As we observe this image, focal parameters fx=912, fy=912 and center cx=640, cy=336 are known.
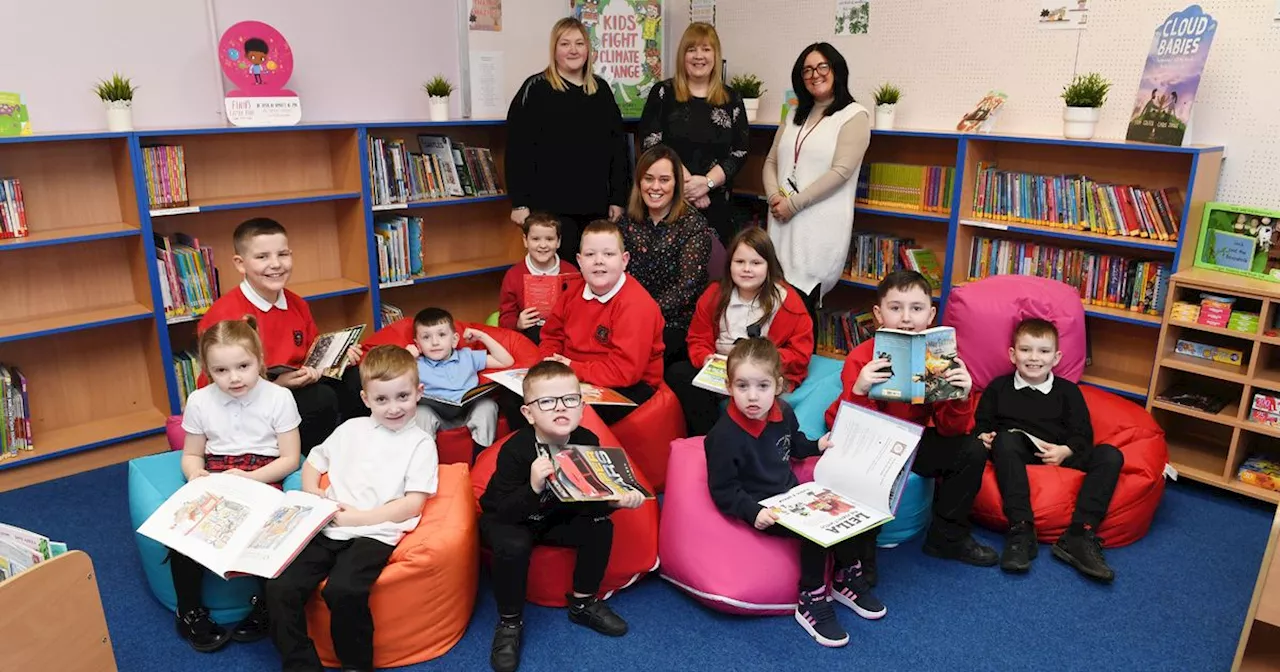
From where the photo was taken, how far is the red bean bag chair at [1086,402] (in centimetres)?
326

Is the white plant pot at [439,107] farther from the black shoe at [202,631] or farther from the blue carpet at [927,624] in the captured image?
the black shoe at [202,631]

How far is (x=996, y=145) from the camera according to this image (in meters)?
4.40

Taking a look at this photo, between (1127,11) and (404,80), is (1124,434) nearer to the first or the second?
(1127,11)

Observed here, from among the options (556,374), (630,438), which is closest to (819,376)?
(630,438)

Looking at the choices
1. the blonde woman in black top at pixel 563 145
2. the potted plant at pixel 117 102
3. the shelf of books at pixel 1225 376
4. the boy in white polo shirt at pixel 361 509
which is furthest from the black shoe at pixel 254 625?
the shelf of books at pixel 1225 376

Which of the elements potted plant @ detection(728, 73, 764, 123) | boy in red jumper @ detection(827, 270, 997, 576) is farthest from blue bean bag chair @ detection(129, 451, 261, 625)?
potted plant @ detection(728, 73, 764, 123)

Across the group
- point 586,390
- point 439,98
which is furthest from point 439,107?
point 586,390

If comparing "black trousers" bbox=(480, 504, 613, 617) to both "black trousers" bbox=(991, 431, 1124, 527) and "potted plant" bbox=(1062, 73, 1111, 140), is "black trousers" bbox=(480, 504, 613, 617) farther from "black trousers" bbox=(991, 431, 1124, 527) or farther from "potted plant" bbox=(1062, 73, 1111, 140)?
"potted plant" bbox=(1062, 73, 1111, 140)

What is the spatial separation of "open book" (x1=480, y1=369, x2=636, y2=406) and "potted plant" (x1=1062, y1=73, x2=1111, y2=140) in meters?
2.29

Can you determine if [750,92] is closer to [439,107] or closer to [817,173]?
[817,173]

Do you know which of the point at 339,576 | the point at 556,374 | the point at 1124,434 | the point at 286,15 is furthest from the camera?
the point at 286,15

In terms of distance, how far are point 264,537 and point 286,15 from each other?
9.33 feet

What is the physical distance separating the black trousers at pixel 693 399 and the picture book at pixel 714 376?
0.67 feet

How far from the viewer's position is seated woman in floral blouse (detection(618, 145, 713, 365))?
159 inches
